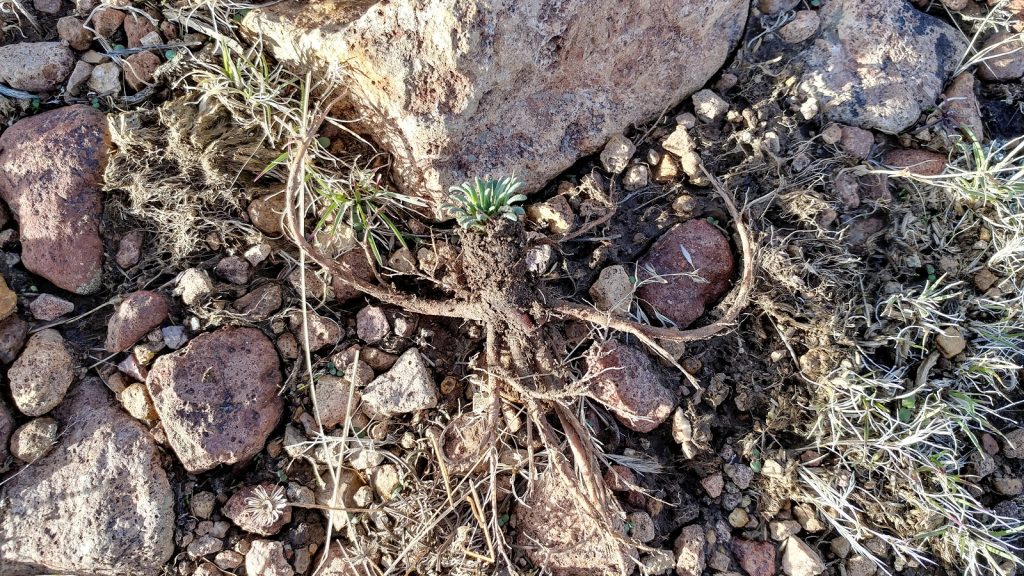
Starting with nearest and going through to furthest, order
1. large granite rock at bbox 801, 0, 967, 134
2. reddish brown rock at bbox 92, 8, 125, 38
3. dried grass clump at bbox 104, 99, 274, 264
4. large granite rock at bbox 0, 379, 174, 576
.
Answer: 1. large granite rock at bbox 0, 379, 174, 576
2. dried grass clump at bbox 104, 99, 274, 264
3. reddish brown rock at bbox 92, 8, 125, 38
4. large granite rock at bbox 801, 0, 967, 134

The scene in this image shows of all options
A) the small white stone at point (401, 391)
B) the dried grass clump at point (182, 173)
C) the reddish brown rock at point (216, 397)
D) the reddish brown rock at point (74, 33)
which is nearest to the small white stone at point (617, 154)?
the small white stone at point (401, 391)

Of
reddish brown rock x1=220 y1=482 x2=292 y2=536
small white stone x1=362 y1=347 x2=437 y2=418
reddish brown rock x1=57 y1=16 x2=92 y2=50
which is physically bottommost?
reddish brown rock x1=220 y1=482 x2=292 y2=536

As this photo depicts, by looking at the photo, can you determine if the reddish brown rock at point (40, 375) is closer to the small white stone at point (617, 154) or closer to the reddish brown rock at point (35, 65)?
the reddish brown rock at point (35, 65)

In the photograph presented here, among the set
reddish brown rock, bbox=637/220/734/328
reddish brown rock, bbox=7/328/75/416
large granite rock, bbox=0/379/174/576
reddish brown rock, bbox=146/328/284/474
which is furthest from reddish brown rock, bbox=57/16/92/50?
reddish brown rock, bbox=637/220/734/328

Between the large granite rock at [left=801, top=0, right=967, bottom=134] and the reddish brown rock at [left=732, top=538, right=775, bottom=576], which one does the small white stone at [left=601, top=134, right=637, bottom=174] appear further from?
the reddish brown rock at [left=732, top=538, right=775, bottom=576]

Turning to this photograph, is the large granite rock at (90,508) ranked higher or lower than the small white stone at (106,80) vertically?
lower

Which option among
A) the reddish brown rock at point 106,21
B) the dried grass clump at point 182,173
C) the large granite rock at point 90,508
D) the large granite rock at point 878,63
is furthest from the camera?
the large granite rock at point 878,63

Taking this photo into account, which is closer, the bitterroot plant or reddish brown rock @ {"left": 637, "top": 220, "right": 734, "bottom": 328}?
the bitterroot plant
